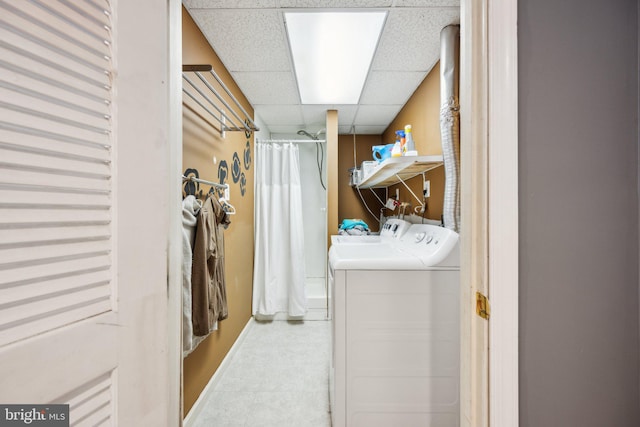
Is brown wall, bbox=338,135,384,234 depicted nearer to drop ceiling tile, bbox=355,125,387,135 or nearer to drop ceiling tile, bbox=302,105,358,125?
drop ceiling tile, bbox=355,125,387,135

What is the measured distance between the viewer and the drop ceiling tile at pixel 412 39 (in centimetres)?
147

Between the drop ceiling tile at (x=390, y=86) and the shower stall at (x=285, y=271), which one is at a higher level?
the drop ceiling tile at (x=390, y=86)

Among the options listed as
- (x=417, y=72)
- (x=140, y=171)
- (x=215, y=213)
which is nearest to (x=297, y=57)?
(x=417, y=72)

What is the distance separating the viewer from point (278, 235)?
9.83ft

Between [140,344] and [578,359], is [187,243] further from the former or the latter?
[578,359]

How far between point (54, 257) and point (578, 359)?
110cm

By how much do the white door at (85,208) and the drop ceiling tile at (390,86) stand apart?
1772 mm

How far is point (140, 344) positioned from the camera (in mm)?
634

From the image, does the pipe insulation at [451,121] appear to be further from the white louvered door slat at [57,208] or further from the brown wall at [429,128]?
the white louvered door slat at [57,208]

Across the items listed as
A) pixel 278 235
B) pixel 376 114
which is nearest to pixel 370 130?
pixel 376 114

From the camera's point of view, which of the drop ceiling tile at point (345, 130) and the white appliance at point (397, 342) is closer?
the white appliance at point (397, 342)

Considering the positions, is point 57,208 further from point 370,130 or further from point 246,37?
point 370,130

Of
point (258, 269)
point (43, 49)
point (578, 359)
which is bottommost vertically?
point (258, 269)

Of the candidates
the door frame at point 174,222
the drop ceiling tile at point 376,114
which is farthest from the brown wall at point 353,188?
the door frame at point 174,222
